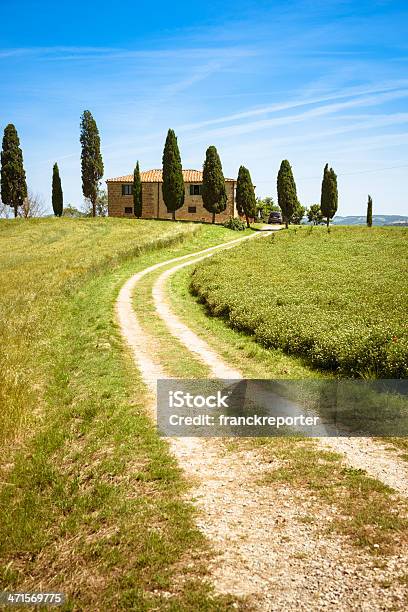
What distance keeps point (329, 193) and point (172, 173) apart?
21935 millimetres

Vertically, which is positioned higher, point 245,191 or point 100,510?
point 245,191

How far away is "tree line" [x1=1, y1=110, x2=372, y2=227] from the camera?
61.4 meters

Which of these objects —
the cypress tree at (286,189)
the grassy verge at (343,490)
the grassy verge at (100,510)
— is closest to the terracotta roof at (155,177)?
the cypress tree at (286,189)

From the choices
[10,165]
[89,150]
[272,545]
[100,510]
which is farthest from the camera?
[89,150]

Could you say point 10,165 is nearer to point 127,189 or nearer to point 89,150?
point 89,150

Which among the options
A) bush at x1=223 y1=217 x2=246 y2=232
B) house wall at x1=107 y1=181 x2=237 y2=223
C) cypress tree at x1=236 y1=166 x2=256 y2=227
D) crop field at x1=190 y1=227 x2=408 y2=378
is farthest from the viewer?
house wall at x1=107 y1=181 x2=237 y2=223

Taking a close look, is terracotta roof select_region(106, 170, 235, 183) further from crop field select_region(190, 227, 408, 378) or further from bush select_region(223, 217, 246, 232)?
crop field select_region(190, 227, 408, 378)

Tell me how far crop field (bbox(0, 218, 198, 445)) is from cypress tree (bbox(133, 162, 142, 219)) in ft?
26.5

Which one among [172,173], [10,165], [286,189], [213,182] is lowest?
[286,189]

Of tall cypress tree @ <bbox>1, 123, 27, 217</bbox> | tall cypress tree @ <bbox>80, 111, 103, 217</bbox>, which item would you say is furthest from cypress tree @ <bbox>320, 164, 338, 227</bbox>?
tall cypress tree @ <bbox>1, 123, 27, 217</bbox>

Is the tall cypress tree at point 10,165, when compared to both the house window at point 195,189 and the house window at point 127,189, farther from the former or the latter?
the house window at point 195,189

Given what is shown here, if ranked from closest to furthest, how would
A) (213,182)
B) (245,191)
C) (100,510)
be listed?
(100,510)
(213,182)
(245,191)

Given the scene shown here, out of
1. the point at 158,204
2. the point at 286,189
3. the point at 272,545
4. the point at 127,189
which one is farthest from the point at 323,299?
the point at 127,189

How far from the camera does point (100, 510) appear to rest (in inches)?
286
